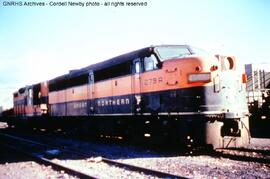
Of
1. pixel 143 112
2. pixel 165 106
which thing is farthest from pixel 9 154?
pixel 165 106

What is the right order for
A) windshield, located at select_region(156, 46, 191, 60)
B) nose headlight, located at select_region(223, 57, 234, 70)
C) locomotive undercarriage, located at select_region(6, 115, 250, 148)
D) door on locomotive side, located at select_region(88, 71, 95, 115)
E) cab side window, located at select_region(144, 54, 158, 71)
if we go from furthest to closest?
1. door on locomotive side, located at select_region(88, 71, 95, 115)
2. cab side window, located at select_region(144, 54, 158, 71)
3. windshield, located at select_region(156, 46, 191, 60)
4. nose headlight, located at select_region(223, 57, 234, 70)
5. locomotive undercarriage, located at select_region(6, 115, 250, 148)

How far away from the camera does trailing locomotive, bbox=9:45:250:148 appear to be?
10141 mm

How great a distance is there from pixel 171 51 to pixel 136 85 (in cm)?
201

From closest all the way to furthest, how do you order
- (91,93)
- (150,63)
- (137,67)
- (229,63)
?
(229,63) → (150,63) → (137,67) → (91,93)

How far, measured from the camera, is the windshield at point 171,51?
1155cm

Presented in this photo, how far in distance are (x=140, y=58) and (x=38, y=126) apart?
16.4 m

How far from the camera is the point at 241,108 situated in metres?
10.7

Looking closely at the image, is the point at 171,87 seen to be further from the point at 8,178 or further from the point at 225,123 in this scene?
the point at 8,178

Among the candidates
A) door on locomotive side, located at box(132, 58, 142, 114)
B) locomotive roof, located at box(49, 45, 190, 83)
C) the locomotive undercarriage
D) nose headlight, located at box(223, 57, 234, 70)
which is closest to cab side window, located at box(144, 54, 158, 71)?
locomotive roof, located at box(49, 45, 190, 83)

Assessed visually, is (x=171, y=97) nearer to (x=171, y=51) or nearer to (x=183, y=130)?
(x=183, y=130)

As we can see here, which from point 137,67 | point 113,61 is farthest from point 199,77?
point 113,61

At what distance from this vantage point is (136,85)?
12.9 m

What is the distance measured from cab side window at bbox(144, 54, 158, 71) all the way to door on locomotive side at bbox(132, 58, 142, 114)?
15.1 inches

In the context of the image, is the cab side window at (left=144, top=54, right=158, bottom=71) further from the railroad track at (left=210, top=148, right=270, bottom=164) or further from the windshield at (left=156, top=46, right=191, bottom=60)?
the railroad track at (left=210, top=148, right=270, bottom=164)
